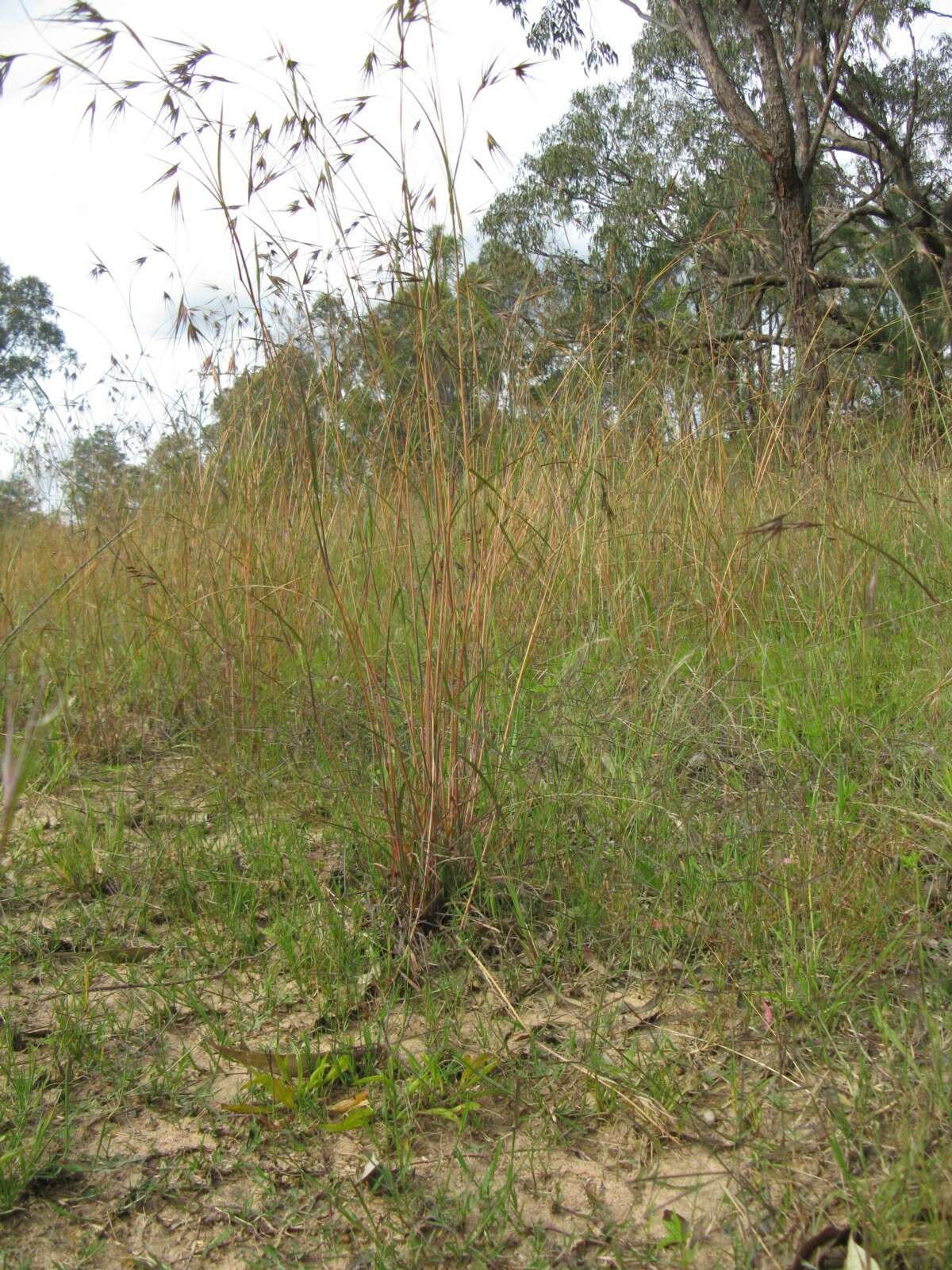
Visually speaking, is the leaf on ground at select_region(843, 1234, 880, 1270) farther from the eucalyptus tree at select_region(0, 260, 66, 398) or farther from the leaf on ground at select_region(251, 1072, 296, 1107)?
the eucalyptus tree at select_region(0, 260, 66, 398)

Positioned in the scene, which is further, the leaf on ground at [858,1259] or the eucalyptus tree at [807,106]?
the eucalyptus tree at [807,106]

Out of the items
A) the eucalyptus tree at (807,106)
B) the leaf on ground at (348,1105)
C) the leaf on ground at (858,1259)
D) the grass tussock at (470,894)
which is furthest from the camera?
the eucalyptus tree at (807,106)

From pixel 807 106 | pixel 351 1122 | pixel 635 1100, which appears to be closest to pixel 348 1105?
pixel 351 1122

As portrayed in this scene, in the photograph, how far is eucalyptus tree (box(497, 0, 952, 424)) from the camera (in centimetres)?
801

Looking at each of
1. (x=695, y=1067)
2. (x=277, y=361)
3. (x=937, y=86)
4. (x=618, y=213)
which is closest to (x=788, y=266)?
(x=618, y=213)

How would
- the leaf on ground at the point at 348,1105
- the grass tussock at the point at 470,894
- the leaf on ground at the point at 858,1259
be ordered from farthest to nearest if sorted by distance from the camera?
1. the leaf on ground at the point at 348,1105
2. the grass tussock at the point at 470,894
3. the leaf on ground at the point at 858,1259

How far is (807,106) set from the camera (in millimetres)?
12227

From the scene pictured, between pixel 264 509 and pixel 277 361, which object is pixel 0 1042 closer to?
pixel 277 361

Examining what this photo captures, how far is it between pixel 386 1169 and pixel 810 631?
73.3 inches

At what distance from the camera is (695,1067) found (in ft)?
4.10

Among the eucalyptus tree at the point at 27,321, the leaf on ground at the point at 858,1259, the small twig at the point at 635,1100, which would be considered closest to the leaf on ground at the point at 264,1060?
the small twig at the point at 635,1100

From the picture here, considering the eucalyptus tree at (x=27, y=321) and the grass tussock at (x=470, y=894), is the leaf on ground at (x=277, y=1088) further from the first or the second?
the eucalyptus tree at (x=27, y=321)

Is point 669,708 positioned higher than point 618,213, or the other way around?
point 618,213

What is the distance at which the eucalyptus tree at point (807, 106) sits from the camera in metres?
8.01
